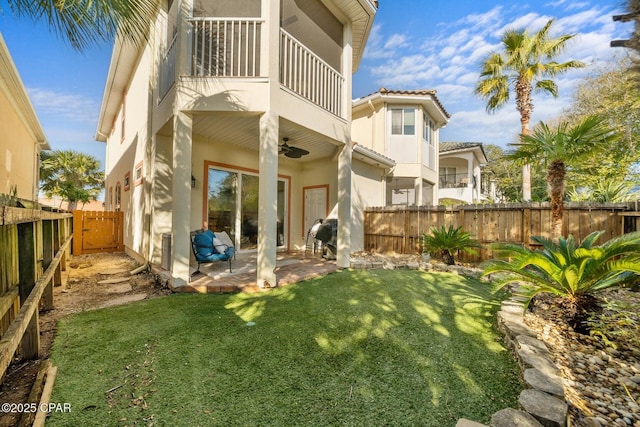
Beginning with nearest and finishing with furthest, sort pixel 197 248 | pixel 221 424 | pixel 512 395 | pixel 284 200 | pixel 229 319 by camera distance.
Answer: pixel 221 424
pixel 512 395
pixel 229 319
pixel 197 248
pixel 284 200

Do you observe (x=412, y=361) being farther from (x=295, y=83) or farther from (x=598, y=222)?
(x=598, y=222)

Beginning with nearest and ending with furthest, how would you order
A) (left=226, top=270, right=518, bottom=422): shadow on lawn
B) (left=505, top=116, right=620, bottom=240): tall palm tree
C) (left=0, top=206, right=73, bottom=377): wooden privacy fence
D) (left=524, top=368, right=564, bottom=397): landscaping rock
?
(left=0, top=206, right=73, bottom=377): wooden privacy fence
(left=524, top=368, right=564, bottom=397): landscaping rock
(left=226, top=270, right=518, bottom=422): shadow on lawn
(left=505, top=116, right=620, bottom=240): tall palm tree

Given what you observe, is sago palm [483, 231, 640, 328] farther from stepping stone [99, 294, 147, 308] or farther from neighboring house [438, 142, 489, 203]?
neighboring house [438, 142, 489, 203]

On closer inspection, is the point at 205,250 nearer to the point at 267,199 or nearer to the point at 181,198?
the point at 181,198

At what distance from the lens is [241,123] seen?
19.4ft

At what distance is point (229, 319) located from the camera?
368 cm

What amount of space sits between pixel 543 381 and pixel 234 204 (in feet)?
23.3

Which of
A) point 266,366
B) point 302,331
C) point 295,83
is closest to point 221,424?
point 266,366

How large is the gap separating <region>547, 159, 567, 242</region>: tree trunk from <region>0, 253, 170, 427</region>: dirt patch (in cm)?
783

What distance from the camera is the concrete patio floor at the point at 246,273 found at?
4.90 m

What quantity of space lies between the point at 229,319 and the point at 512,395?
3244mm

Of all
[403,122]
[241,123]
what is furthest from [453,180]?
[241,123]

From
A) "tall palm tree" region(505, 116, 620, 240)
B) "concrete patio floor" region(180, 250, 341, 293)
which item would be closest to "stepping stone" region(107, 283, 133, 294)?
"concrete patio floor" region(180, 250, 341, 293)

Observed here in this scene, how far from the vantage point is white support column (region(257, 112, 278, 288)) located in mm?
4969
